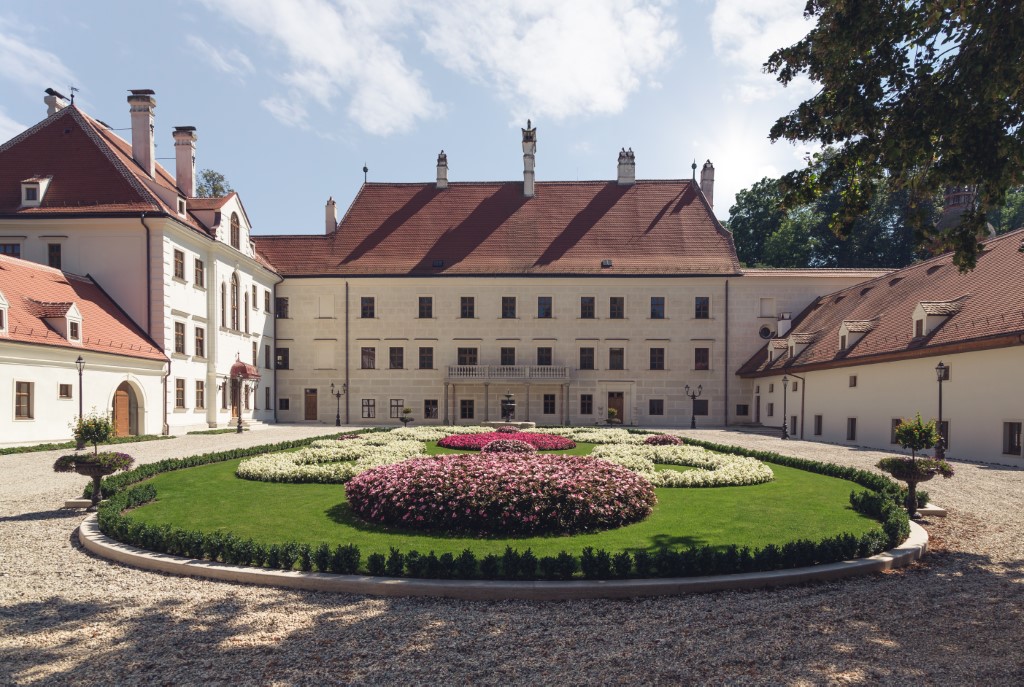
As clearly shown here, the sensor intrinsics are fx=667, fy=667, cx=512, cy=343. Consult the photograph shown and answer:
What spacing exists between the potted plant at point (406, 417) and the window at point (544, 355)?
31.2 ft

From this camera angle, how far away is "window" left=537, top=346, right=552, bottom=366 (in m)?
46.6

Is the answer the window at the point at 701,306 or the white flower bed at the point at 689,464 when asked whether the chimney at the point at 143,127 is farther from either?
the window at the point at 701,306

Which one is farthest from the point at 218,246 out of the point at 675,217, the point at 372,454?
the point at 675,217

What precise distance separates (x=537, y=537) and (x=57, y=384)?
25.2 meters

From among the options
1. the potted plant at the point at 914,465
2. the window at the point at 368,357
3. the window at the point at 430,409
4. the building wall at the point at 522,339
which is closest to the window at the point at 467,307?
the building wall at the point at 522,339

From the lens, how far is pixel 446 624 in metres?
6.93

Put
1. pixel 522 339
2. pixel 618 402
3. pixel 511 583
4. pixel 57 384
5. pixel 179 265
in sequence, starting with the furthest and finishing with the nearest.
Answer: pixel 522 339 < pixel 618 402 < pixel 179 265 < pixel 57 384 < pixel 511 583

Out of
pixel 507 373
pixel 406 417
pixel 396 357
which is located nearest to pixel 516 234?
pixel 507 373

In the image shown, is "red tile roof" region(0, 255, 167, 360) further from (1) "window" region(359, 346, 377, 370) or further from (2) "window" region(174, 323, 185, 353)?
(1) "window" region(359, 346, 377, 370)

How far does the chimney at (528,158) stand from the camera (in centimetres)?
5034

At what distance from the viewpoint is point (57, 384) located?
2705cm

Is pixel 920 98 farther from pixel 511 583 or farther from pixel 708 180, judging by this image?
pixel 708 180

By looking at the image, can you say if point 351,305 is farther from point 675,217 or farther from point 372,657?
point 372,657

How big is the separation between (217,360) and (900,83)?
3622 centimetres
